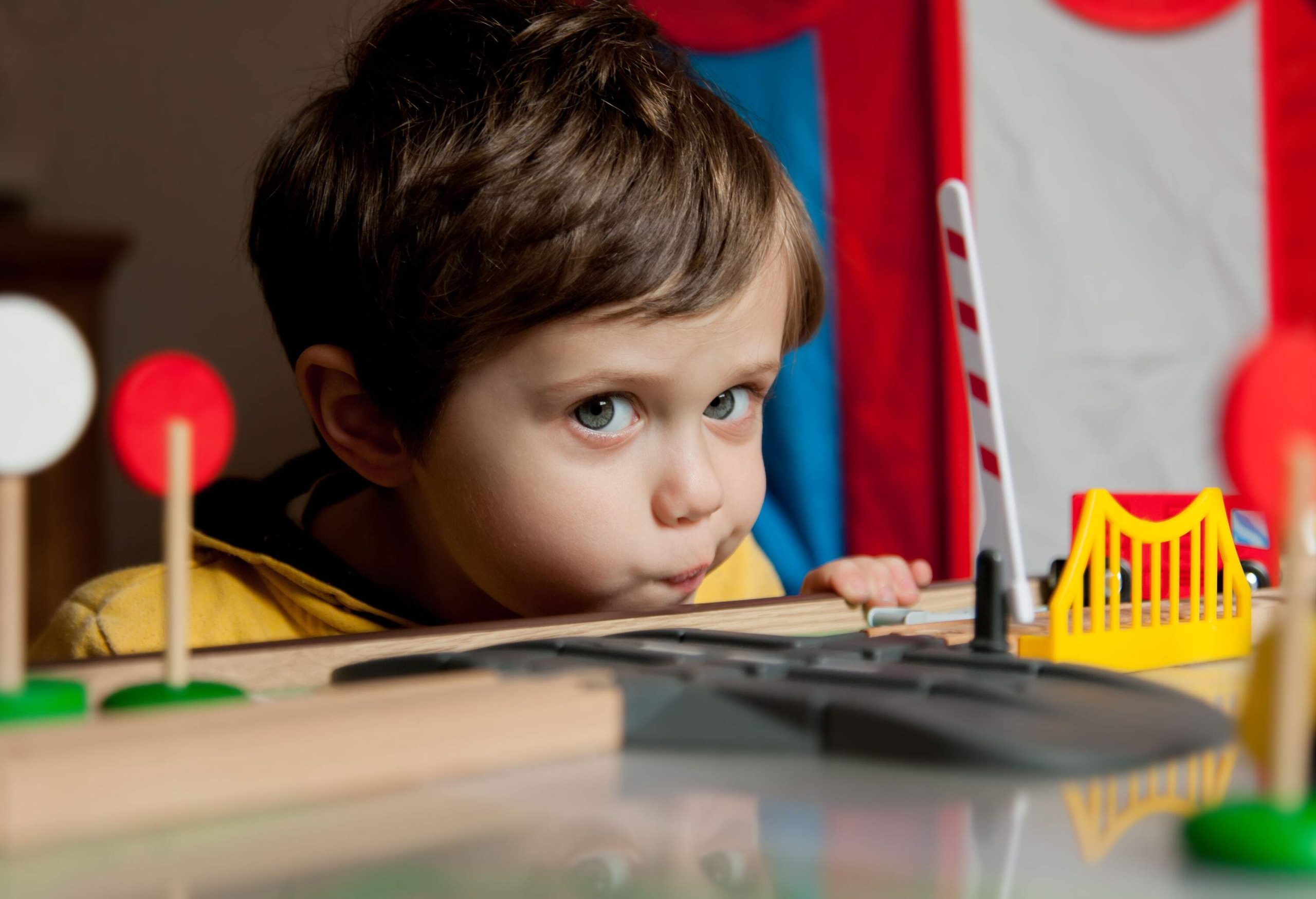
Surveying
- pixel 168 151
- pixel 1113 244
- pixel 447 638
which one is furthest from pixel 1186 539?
pixel 168 151

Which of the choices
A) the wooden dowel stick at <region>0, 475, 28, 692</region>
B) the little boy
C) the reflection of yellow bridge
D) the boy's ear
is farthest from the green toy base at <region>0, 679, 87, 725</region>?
the boy's ear

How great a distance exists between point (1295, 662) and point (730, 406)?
0.74 m

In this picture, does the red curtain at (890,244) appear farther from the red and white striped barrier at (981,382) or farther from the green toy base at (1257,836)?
the green toy base at (1257,836)

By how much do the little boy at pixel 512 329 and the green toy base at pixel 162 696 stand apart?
1.55 ft

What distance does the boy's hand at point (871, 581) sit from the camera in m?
0.82

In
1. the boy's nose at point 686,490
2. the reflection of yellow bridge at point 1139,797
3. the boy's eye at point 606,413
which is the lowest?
the reflection of yellow bridge at point 1139,797

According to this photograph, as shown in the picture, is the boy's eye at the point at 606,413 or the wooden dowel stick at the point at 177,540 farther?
the boy's eye at the point at 606,413

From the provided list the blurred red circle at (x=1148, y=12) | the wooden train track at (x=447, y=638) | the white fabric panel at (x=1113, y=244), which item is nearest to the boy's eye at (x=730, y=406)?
the wooden train track at (x=447, y=638)

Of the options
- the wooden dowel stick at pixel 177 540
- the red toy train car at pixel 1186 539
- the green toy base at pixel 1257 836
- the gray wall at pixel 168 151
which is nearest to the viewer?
the green toy base at pixel 1257 836

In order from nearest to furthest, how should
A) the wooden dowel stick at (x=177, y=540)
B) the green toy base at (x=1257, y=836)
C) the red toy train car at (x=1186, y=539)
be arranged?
1. the green toy base at (x=1257, y=836)
2. the wooden dowel stick at (x=177, y=540)
3. the red toy train car at (x=1186, y=539)

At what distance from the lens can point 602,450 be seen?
882mm

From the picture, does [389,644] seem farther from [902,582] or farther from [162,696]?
[902,582]

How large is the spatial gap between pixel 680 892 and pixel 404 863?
0.06m

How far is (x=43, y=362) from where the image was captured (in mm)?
368
